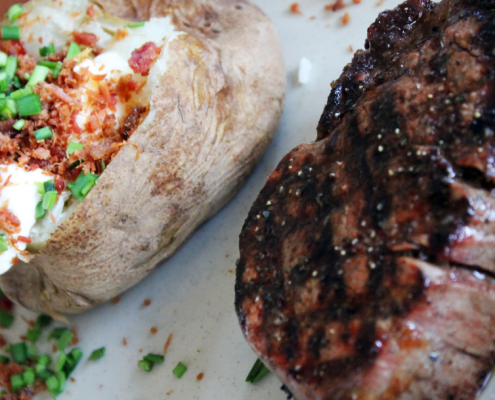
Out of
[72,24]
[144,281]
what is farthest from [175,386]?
[72,24]

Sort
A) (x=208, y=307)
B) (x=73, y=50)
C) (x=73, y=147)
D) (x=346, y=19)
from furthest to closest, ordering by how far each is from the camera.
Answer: (x=346, y=19) → (x=208, y=307) → (x=73, y=50) → (x=73, y=147)

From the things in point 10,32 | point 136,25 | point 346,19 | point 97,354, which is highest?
point 10,32

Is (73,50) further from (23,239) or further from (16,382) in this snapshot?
(16,382)

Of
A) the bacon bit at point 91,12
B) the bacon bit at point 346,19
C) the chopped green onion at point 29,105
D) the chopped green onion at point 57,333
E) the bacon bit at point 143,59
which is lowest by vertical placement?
the chopped green onion at point 57,333

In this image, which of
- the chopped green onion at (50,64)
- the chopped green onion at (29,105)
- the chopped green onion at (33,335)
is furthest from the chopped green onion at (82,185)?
the chopped green onion at (33,335)

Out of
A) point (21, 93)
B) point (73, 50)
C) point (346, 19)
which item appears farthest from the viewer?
point (346, 19)

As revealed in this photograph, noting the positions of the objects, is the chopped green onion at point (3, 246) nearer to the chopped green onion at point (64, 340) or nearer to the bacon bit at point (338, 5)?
the chopped green onion at point (64, 340)

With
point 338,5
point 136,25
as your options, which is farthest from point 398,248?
point 338,5

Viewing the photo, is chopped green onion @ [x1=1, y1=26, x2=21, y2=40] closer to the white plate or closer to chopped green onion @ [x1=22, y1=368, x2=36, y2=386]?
the white plate
